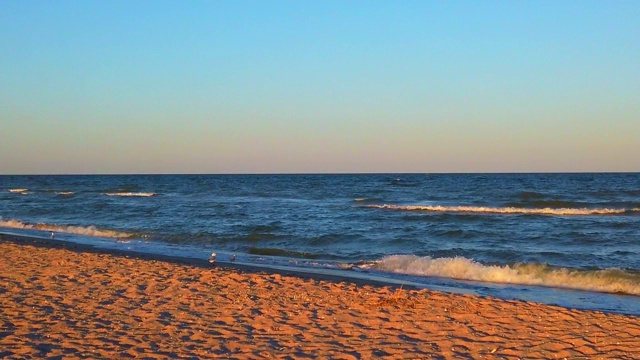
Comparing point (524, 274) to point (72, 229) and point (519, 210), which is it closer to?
point (72, 229)

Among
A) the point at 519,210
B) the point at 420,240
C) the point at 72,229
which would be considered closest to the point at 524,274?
the point at 420,240

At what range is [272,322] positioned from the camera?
7066 millimetres

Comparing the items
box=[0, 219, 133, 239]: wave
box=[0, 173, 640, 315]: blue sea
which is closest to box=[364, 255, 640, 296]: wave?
box=[0, 173, 640, 315]: blue sea

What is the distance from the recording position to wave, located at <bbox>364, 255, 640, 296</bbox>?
37.2ft

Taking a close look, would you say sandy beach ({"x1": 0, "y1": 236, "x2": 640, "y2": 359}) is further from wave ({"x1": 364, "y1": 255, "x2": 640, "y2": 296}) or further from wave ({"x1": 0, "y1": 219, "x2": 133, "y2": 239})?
wave ({"x1": 0, "y1": 219, "x2": 133, "y2": 239})

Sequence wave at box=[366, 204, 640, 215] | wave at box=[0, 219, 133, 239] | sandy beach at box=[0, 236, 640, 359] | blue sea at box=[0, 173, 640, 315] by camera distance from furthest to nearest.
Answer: wave at box=[366, 204, 640, 215] → wave at box=[0, 219, 133, 239] → blue sea at box=[0, 173, 640, 315] → sandy beach at box=[0, 236, 640, 359]

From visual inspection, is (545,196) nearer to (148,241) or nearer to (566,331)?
(148,241)

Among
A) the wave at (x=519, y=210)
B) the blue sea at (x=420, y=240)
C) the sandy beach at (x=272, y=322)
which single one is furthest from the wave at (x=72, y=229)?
the wave at (x=519, y=210)

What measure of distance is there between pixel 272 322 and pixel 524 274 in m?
7.04

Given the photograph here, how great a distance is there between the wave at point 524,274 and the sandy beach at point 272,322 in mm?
3162

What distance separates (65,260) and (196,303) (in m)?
5.19

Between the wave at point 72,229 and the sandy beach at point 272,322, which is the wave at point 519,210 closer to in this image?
the wave at point 72,229

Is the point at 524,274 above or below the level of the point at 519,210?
below

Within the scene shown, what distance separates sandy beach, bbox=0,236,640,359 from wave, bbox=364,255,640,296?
3.16m
